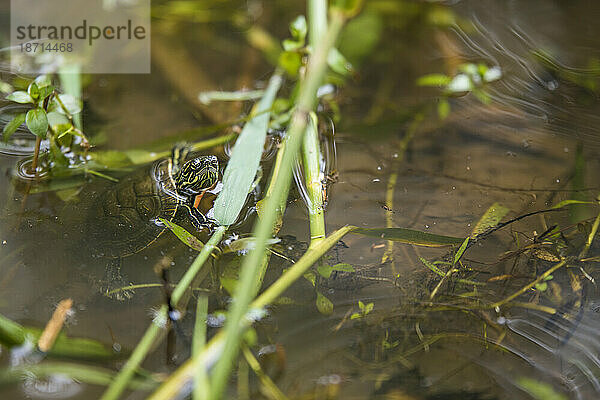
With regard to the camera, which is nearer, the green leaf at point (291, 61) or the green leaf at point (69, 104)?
the green leaf at point (69, 104)

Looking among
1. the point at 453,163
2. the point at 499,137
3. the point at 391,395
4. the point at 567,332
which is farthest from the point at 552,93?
the point at 391,395

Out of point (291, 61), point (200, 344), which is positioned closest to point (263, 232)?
point (200, 344)

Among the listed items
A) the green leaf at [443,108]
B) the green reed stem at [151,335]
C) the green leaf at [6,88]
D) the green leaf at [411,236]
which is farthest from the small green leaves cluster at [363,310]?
the green leaf at [6,88]

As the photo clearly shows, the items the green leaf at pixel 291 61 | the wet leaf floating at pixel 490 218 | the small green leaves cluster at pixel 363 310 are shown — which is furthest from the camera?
the green leaf at pixel 291 61

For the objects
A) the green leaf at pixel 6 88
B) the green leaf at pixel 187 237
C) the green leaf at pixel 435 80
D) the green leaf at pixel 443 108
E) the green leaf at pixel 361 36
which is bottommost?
the green leaf at pixel 187 237

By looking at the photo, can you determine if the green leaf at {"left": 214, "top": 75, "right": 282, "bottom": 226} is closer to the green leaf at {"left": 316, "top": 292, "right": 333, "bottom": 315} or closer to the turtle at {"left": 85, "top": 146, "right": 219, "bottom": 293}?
the turtle at {"left": 85, "top": 146, "right": 219, "bottom": 293}

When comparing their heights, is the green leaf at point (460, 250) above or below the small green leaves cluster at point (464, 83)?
below

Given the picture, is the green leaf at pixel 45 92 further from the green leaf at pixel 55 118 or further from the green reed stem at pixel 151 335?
the green reed stem at pixel 151 335
